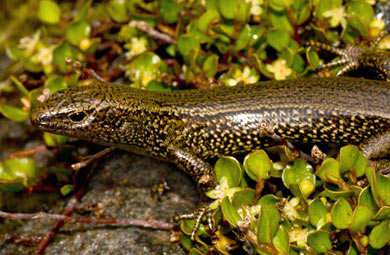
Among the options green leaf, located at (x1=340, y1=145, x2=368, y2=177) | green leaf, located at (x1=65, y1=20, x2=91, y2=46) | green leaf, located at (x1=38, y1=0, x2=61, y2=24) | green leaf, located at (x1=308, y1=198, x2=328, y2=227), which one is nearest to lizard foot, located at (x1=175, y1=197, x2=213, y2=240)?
green leaf, located at (x1=308, y1=198, x2=328, y2=227)

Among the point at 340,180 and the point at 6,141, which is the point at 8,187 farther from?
the point at 340,180

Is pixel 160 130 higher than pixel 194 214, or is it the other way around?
pixel 160 130

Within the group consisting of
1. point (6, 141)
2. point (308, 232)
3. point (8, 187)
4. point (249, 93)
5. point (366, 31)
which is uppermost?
point (366, 31)

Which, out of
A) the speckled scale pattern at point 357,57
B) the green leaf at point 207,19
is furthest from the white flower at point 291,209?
the green leaf at point 207,19

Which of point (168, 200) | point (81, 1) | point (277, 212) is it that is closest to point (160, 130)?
point (168, 200)

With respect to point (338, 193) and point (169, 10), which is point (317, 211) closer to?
point (338, 193)

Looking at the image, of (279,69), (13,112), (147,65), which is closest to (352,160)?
(279,69)
